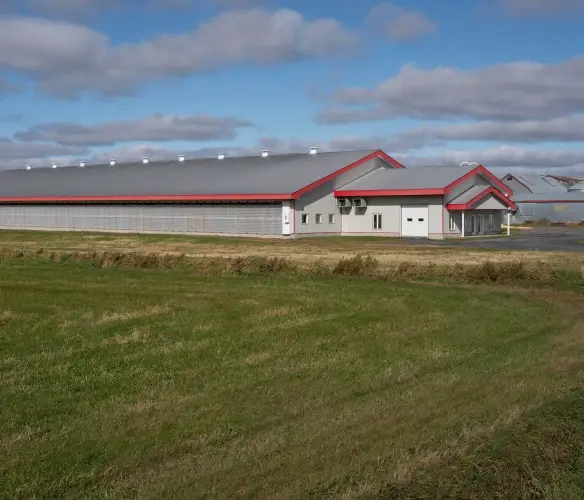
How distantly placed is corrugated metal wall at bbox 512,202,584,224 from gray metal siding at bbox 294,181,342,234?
3585 centimetres

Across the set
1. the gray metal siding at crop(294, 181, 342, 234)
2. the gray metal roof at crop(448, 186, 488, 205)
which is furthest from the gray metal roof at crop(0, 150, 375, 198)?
the gray metal roof at crop(448, 186, 488, 205)

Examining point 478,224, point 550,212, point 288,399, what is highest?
point 550,212

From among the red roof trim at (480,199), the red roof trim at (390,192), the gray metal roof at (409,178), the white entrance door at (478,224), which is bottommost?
the white entrance door at (478,224)

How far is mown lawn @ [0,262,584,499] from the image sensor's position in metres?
6.04

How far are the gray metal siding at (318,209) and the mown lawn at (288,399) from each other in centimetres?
3565

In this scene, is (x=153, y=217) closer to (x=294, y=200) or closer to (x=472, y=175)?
(x=294, y=200)

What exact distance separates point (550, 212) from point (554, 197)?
4.52 m

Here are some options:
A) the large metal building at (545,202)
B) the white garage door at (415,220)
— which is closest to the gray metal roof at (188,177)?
the white garage door at (415,220)

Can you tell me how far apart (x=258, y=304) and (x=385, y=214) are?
3895cm

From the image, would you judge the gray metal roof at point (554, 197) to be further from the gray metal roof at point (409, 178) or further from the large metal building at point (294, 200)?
the gray metal roof at point (409, 178)

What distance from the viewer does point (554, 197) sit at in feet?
296

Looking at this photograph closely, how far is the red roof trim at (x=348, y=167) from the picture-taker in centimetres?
5064

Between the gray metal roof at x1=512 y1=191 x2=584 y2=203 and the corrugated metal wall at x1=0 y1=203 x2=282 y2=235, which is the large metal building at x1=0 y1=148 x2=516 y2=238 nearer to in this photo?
the corrugated metal wall at x1=0 y1=203 x2=282 y2=235

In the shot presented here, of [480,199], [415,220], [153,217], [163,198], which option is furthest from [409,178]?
[153,217]
